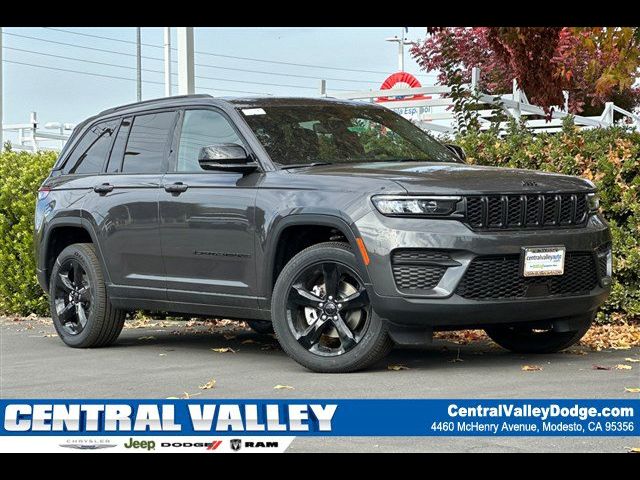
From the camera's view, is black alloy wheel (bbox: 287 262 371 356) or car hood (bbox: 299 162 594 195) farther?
black alloy wheel (bbox: 287 262 371 356)

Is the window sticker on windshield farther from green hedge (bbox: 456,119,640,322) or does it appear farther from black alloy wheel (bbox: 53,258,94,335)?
green hedge (bbox: 456,119,640,322)

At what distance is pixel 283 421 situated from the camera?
6.25m

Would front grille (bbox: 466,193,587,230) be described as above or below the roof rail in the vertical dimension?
below

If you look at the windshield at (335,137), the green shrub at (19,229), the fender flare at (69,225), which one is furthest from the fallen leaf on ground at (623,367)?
the green shrub at (19,229)

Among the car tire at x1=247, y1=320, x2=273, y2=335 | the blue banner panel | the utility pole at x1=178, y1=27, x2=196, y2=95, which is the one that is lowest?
the car tire at x1=247, y1=320, x2=273, y2=335

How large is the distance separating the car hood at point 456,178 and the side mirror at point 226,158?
0.45m

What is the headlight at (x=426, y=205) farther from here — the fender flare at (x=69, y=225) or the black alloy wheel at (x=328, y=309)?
the fender flare at (x=69, y=225)

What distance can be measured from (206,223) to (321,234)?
94 centimetres

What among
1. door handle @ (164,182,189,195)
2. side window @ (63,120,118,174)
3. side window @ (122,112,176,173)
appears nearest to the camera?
door handle @ (164,182,189,195)

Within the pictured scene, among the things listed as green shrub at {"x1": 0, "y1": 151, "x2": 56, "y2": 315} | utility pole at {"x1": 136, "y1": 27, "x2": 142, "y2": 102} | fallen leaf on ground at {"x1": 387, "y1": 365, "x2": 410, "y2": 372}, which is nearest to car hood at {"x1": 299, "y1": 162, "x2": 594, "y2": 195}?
fallen leaf on ground at {"x1": 387, "y1": 365, "x2": 410, "y2": 372}

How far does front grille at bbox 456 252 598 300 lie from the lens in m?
7.78

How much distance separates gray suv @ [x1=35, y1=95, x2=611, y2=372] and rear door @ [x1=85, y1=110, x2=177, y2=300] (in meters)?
0.02

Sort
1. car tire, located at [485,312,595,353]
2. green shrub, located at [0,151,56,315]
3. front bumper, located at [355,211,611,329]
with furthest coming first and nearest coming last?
green shrub, located at [0,151,56,315]
car tire, located at [485,312,595,353]
front bumper, located at [355,211,611,329]

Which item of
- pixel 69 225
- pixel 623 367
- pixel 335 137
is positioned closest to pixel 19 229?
pixel 69 225
